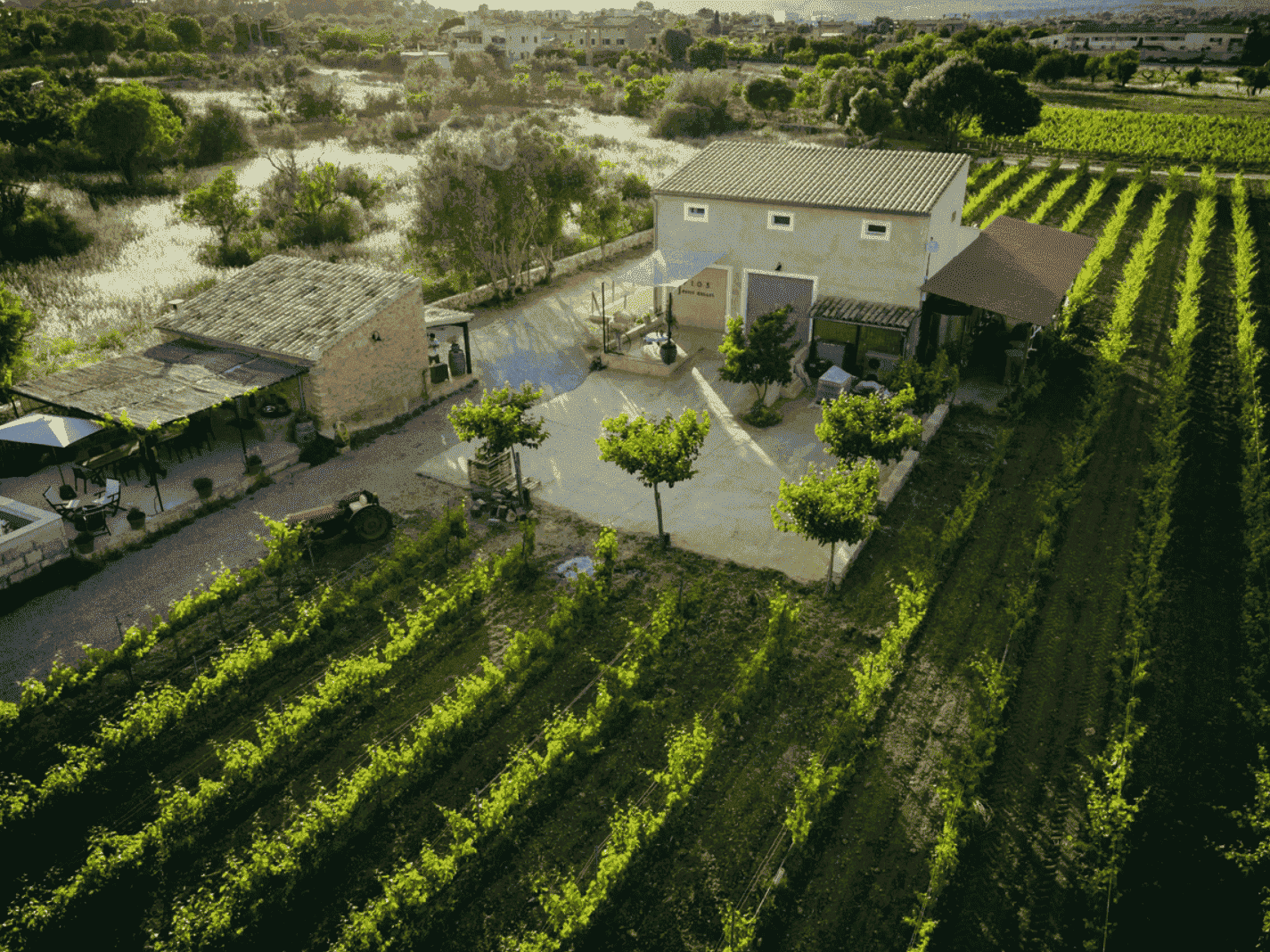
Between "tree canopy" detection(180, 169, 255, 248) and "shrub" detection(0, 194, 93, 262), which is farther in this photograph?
"shrub" detection(0, 194, 93, 262)

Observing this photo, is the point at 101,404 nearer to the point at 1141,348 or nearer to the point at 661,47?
the point at 1141,348

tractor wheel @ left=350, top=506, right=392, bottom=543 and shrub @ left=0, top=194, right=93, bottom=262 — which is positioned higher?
shrub @ left=0, top=194, right=93, bottom=262

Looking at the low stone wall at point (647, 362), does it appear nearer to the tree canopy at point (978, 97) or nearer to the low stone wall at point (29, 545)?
the low stone wall at point (29, 545)

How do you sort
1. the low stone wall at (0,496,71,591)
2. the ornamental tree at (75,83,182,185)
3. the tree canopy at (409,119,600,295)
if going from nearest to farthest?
the low stone wall at (0,496,71,591)
the tree canopy at (409,119,600,295)
the ornamental tree at (75,83,182,185)

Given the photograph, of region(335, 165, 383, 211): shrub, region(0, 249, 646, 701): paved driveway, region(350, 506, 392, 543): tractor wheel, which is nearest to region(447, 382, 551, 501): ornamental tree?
region(0, 249, 646, 701): paved driveway

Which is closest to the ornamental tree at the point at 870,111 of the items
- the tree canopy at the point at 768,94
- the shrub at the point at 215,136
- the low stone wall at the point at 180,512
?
the tree canopy at the point at 768,94

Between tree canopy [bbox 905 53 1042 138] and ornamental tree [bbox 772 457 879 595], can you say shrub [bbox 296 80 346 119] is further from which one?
ornamental tree [bbox 772 457 879 595]
